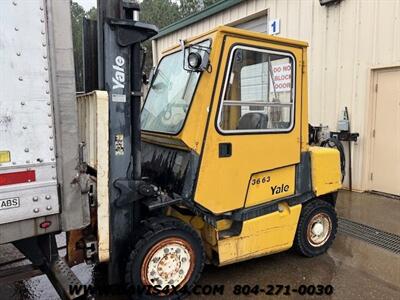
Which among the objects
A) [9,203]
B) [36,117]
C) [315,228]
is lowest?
[315,228]

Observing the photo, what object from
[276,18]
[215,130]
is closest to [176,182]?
[215,130]

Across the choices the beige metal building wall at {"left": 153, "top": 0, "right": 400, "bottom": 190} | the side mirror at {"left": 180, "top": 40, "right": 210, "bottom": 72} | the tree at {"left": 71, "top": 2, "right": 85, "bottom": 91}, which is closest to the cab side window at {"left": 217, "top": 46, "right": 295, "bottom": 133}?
the side mirror at {"left": 180, "top": 40, "right": 210, "bottom": 72}

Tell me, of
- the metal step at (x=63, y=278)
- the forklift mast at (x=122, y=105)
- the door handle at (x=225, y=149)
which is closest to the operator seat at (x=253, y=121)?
the door handle at (x=225, y=149)

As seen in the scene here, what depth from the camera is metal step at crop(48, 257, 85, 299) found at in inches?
102

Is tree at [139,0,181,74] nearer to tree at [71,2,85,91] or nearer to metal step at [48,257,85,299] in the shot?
tree at [71,2,85,91]

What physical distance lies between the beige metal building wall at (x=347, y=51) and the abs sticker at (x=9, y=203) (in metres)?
6.27

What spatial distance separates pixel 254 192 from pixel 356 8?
5136 mm

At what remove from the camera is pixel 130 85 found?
287cm

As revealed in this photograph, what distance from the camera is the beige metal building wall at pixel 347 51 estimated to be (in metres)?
6.40

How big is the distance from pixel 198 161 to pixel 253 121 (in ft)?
2.33

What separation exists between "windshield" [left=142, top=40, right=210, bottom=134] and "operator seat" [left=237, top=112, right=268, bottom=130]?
0.54 meters

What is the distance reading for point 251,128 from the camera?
3.36 meters

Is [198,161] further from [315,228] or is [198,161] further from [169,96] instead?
[315,228]

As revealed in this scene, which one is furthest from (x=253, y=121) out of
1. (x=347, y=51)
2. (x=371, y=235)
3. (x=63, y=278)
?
(x=347, y=51)
